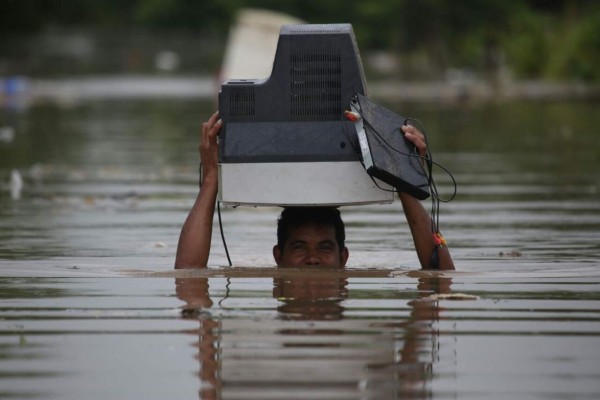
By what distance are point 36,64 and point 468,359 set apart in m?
82.3

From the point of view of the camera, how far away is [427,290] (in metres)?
7.95

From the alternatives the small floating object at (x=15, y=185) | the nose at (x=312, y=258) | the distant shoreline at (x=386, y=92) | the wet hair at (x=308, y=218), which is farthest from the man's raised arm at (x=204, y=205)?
the distant shoreline at (x=386, y=92)

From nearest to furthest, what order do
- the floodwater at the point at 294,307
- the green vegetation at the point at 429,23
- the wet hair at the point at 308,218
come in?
the floodwater at the point at 294,307, the wet hair at the point at 308,218, the green vegetation at the point at 429,23

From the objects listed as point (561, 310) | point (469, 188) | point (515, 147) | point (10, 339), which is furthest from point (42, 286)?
point (515, 147)

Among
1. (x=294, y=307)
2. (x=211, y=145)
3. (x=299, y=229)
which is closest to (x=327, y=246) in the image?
(x=299, y=229)

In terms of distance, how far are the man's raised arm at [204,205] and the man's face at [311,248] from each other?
43cm

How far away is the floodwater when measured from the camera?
19.0 ft

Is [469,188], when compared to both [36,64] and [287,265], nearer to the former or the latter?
[287,265]

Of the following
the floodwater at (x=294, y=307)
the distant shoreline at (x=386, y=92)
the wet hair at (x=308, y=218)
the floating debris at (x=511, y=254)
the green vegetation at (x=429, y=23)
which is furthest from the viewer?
the green vegetation at (x=429, y=23)

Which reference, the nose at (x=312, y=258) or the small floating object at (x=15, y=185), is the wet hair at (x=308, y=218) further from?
the small floating object at (x=15, y=185)

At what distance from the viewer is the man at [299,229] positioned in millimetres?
8180

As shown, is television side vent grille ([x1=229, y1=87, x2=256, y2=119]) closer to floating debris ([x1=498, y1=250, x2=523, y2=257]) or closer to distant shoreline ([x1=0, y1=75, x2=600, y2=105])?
floating debris ([x1=498, y1=250, x2=523, y2=257])

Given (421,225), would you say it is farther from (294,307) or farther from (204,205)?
(294,307)

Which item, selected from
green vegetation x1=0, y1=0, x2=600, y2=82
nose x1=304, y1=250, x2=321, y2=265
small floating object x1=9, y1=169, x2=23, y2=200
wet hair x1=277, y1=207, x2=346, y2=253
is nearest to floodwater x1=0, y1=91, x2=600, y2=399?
nose x1=304, y1=250, x2=321, y2=265
